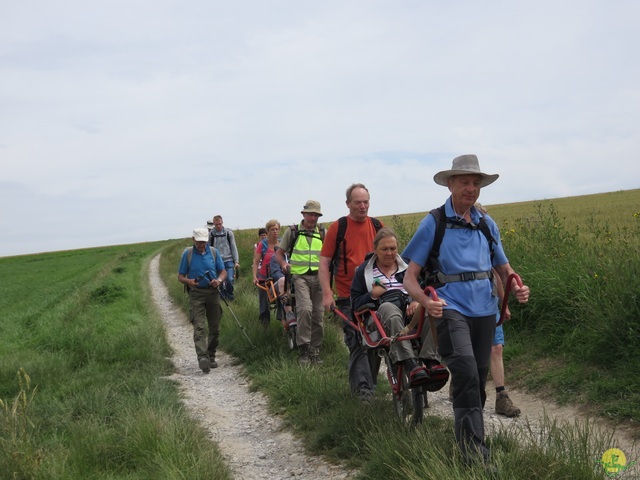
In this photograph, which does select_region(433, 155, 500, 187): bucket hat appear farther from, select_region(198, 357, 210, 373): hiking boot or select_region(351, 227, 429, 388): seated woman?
select_region(198, 357, 210, 373): hiking boot

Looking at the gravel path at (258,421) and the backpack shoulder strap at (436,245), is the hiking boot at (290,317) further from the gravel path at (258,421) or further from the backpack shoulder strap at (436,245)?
the backpack shoulder strap at (436,245)

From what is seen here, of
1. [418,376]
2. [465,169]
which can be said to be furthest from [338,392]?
[465,169]

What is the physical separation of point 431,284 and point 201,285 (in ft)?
19.3

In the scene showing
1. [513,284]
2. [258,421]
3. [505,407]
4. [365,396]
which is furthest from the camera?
[258,421]

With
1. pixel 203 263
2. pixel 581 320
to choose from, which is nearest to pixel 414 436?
pixel 581 320

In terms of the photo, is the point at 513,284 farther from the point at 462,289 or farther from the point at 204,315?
the point at 204,315

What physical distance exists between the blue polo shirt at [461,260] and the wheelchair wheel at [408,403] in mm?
1011

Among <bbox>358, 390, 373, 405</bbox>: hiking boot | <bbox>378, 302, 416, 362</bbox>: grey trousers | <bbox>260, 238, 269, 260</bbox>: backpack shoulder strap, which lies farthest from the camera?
<bbox>260, 238, 269, 260</bbox>: backpack shoulder strap

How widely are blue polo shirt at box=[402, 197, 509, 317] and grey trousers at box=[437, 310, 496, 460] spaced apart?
81 mm

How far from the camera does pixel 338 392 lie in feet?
20.5

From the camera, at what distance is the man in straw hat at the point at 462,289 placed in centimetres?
394

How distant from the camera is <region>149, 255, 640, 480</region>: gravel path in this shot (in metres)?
5.00

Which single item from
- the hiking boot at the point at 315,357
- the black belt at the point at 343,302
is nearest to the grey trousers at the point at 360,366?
the black belt at the point at 343,302

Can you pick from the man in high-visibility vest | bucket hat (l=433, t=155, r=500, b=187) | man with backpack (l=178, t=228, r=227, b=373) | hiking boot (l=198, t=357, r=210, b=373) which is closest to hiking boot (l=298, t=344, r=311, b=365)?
the man in high-visibility vest
